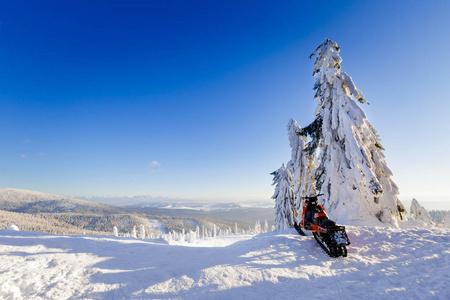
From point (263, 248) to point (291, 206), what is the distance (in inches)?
654

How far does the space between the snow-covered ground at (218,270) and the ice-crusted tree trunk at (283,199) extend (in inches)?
596

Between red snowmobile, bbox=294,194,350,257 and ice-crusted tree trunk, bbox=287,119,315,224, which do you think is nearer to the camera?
red snowmobile, bbox=294,194,350,257

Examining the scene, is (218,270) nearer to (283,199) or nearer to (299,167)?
(299,167)

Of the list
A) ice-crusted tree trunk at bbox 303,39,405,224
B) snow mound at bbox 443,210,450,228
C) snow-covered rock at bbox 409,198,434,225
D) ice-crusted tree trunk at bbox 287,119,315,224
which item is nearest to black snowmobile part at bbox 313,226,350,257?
ice-crusted tree trunk at bbox 303,39,405,224

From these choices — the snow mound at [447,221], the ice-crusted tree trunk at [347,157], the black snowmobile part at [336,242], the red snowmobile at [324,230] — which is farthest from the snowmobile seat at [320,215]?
the snow mound at [447,221]

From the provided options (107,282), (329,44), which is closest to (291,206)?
(329,44)

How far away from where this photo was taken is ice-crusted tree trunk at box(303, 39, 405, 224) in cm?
1083

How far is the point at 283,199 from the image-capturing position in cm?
2214

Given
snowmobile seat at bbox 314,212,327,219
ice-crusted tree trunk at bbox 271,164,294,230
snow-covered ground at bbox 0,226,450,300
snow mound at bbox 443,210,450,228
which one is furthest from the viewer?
ice-crusted tree trunk at bbox 271,164,294,230

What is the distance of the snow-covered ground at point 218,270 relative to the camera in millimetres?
3891

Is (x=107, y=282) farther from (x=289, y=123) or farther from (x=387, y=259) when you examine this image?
(x=289, y=123)

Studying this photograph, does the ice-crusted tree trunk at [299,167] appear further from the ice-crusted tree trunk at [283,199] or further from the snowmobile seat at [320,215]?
the snowmobile seat at [320,215]

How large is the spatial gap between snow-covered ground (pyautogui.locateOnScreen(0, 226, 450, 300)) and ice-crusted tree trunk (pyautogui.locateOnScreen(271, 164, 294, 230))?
15146 millimetres

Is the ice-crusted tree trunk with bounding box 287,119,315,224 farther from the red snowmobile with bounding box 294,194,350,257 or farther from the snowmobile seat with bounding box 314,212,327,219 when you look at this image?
the snowmobile seat with bounding box 314,212,327,219
